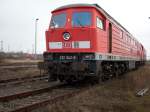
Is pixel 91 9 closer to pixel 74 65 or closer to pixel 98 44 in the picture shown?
pixel 98 44

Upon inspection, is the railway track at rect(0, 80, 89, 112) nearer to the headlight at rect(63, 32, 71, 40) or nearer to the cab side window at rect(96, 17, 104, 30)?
the headlight at rect(63, 32, 71, 40)

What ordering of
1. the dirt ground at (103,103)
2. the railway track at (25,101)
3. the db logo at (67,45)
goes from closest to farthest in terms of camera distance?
1. the railway track at (25,101)
2. the dirt ground at (103,103)
3. the db logo at (67,45)

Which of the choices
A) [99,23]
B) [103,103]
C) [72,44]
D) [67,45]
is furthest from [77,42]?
[103,103]

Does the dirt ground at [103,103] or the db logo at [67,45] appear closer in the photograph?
the dirt ground at [103,103]

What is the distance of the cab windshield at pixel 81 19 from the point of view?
12.2m

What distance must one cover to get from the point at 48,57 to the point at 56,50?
1.64 ft

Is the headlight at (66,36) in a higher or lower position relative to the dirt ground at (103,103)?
higher

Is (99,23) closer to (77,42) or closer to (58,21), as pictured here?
(77,42)

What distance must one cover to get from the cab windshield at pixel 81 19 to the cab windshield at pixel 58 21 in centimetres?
47

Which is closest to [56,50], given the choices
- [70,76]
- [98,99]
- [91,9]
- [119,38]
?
[70,76]

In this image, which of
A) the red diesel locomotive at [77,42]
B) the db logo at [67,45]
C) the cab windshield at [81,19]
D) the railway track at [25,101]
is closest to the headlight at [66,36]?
the red diesel locomotive at [77,42]

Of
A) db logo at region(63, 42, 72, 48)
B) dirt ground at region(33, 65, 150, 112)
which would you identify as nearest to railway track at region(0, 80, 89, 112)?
dirt ground at region(33, 65, 150, 112)

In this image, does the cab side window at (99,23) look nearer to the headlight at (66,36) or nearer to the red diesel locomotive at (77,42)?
the red diesel locomotive at (77,42)

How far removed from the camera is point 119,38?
Result: 16594mm
